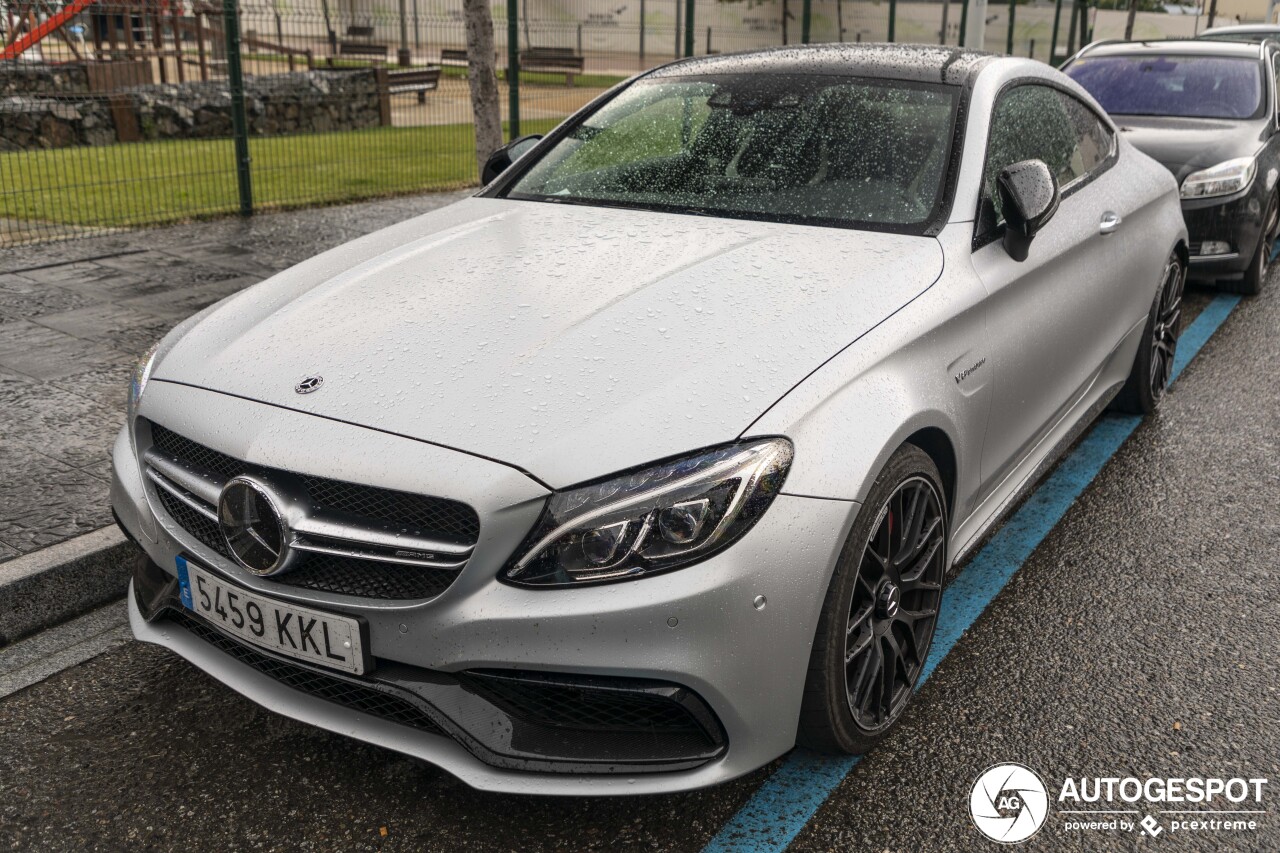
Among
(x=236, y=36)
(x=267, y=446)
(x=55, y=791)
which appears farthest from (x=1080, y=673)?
(x=236, y=36)

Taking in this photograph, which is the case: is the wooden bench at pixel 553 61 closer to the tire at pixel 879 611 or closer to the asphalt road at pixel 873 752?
the asphalt road at pixel 873 752

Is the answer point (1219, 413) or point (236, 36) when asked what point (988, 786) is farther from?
point (236, 36)

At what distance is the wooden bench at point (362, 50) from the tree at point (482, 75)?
114 inches

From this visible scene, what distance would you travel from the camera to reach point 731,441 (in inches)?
89.9

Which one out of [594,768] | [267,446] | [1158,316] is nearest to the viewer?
[594,768]

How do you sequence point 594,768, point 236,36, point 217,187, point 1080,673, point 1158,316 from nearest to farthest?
1. point 594,768
2. point 1080,673
3. point 1158,316
4. point 236,36
5. point 217,187

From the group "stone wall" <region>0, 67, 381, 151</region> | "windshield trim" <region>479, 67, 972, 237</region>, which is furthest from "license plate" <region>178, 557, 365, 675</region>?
"stone wall" <region>0, 67, 381, 151</region>

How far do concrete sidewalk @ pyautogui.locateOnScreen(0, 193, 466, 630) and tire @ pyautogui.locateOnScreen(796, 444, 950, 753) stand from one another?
92.8 inches

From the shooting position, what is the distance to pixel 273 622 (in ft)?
7.86

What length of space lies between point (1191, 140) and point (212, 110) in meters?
10.5

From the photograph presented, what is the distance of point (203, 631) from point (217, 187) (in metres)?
8.50

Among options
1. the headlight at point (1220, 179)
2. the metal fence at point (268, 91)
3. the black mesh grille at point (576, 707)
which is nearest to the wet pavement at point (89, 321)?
the metal fence at point (268, 91)

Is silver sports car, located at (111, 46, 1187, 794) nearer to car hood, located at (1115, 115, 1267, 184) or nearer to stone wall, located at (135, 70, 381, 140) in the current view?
car hood, located at (1115, 115, 1267, 184)

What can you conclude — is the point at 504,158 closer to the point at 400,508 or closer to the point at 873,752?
the point at 400,508
